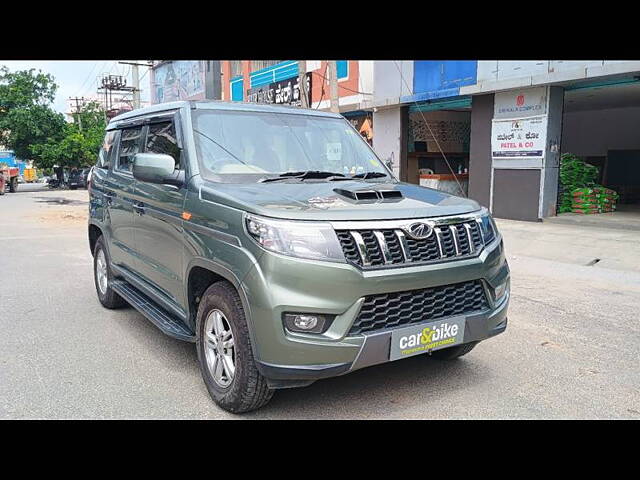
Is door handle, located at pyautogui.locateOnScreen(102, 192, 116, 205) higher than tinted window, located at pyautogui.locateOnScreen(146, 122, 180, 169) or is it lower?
lower

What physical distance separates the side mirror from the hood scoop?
3.89 feet

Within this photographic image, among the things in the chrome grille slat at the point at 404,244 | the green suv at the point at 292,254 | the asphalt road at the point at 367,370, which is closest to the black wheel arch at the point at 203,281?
the green suv at the point at 292,254

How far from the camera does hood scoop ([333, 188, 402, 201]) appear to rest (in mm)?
3539

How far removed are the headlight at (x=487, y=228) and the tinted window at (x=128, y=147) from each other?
3.20m

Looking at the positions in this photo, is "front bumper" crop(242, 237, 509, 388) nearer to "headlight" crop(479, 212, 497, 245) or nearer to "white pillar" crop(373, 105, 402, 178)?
"headlight" crop(479, 212, 497, 245)

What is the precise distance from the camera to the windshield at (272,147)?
4.07m

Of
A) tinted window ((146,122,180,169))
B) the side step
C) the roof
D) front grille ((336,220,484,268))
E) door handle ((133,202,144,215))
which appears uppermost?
the roof

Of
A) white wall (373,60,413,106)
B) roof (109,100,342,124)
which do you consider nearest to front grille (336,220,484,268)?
roof (109,100,342,124)

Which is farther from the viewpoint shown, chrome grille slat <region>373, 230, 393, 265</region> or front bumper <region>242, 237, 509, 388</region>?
chrome grille slat <region>373, 230, 393, 265</region>

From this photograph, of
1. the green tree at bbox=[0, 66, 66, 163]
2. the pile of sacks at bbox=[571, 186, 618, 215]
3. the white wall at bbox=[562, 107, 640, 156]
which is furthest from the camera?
the green tree at bbox=[0, 66, 66, 163]

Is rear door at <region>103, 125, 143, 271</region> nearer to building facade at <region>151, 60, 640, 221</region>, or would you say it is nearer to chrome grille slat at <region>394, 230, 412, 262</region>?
chrome grille slat at <region>394, 230, 412, 262</region>

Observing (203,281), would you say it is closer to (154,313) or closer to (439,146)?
(154,313)

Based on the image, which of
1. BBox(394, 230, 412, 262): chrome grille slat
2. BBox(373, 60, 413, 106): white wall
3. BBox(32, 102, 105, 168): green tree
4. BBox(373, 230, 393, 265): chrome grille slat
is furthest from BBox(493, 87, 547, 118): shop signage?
BBox(32, 102, 105, 168): green tree

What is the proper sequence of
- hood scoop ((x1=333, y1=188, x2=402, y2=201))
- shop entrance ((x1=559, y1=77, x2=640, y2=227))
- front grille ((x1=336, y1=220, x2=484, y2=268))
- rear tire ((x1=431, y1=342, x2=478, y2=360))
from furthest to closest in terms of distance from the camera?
shop entrance ((x1=559, y1=77, x2=640, y2=227)), rear tire ((x1=431, y1=342, x2=478, y2=360)), hood scoop ((x1=333, y1=188, x2=402, y2=201)), front grille ((x1=336, y1=220, x2=484, y2=268))
